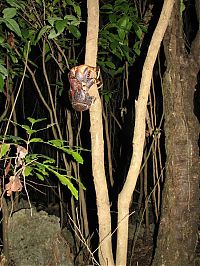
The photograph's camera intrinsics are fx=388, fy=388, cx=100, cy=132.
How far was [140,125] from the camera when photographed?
1552mm

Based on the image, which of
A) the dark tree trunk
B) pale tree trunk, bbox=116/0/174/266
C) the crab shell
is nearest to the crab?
the crab shell

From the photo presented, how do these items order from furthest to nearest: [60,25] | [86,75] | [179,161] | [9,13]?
[179,161], [60,25], [9,13], [86,75]

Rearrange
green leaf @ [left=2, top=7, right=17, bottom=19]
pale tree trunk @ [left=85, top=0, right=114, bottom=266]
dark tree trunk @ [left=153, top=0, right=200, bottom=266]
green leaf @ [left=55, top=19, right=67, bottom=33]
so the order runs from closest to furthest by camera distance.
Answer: pale tree trunk @ [left=85, top=0, right=114, bottom=266], green leaf @ [left=2, top=7, right=17, bottom=19], green leaf @ [left=55, top=19, right=67, bottom=33], dark tree trunk @ [left=153, top=0, right=200, bottom=266]

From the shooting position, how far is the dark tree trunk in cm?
241

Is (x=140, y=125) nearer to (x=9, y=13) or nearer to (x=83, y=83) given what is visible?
(x=83, y=83)

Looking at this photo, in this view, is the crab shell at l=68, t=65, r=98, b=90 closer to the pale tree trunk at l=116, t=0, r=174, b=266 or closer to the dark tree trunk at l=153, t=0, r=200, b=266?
the pale tree trunk at l=116, t=0, r=174, b=266

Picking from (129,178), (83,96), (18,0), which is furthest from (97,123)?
(18,0)

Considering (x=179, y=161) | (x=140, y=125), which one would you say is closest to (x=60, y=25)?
(x=140, y=125)

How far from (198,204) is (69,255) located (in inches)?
44.2

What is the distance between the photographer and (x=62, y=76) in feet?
10.8

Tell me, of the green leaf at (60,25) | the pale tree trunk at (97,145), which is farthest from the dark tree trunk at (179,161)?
the pale tree trunk at (97,145)

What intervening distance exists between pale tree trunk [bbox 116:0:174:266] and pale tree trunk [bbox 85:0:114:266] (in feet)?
0.20

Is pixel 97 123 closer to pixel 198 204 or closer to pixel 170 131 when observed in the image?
pixel 170 131

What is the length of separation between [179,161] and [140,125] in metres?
0.95
